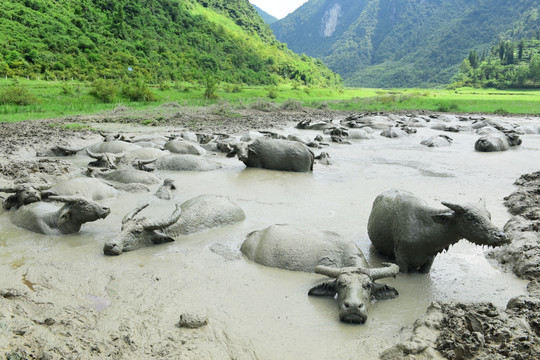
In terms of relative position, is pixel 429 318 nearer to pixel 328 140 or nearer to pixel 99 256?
pixel 99 256

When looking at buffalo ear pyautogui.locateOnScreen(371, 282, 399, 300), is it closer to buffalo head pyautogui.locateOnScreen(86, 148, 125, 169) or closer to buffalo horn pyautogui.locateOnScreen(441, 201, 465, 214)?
buffalo horn pyautogui.locateOnScreen(441, 201, 465, 214)

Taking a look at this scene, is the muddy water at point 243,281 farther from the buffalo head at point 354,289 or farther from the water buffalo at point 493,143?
the water buffalo at point 493,143

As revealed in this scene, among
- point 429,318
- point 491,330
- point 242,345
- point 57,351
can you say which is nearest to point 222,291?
point 242,345

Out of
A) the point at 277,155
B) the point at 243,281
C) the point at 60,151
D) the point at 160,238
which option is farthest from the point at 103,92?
the point at 243,281

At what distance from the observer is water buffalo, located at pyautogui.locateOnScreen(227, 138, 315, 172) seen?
437 inches

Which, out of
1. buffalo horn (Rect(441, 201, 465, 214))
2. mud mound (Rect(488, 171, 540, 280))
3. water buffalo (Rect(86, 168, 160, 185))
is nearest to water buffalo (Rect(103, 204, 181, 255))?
water buffalo (Rect(86, 168, 160, 185))

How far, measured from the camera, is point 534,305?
3.78m

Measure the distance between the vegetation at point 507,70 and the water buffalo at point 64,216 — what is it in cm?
7201

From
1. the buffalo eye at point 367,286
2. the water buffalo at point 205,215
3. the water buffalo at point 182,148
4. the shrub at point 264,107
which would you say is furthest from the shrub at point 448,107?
the buffalo eye at point 367,286

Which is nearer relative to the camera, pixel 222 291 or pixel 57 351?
pixel 57 351

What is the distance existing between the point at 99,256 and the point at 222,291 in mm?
1861

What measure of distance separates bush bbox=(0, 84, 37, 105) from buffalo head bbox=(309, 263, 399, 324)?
2538cm

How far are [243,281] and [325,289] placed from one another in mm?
947

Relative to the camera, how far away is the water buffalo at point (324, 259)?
4293mm
